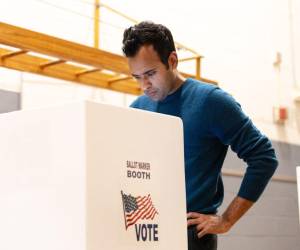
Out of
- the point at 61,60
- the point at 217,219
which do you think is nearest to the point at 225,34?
the point at 61,60

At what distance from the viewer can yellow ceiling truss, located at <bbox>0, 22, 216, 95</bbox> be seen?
249 cm

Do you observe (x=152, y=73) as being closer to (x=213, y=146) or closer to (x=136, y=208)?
(x=213, y=146)

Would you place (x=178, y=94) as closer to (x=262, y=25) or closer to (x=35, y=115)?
(x=35, y=115)

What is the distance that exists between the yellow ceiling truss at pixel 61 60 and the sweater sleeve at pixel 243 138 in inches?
52.4

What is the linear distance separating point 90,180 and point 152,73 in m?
0.60

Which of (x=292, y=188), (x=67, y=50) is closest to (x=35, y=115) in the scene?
(x=67, y=50)

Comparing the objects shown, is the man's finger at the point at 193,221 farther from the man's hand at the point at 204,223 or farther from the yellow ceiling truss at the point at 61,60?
the yellow ceiling truss at the point at 61,60

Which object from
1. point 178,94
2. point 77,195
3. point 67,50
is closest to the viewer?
point 77,195

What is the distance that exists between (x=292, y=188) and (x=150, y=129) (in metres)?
3.79

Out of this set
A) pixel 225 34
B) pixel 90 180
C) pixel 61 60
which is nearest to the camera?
pixel 90 180

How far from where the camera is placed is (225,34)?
168 inches

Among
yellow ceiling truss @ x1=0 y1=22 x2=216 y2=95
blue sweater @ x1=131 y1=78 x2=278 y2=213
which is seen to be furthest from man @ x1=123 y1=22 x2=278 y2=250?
yellow ceiling truss @ x1=0 y1=22 x2=216 y2=95

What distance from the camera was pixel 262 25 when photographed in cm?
465

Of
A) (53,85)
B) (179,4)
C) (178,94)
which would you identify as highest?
(179,4)
